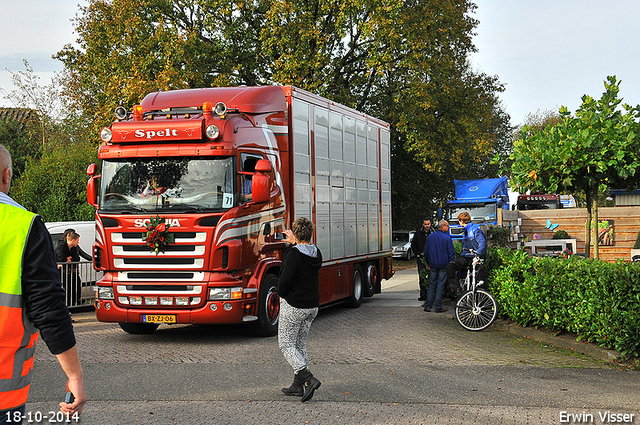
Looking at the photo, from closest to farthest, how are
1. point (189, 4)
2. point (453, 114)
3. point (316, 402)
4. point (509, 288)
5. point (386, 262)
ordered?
point (316, 402) < point (509, 288) < point (386, 262) < point (189, 4) < point (453, 114)

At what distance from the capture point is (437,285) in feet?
42.8

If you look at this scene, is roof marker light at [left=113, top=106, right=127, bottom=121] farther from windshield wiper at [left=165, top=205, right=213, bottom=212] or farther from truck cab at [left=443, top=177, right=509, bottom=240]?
truck cab at [left=443, top=177, right=509, bottom=240]

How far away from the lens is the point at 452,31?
2839 centimetres

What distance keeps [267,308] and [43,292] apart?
752cm

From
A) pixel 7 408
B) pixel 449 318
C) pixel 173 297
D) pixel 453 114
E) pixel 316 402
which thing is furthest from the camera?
pixel 453 114

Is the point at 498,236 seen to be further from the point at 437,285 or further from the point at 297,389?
the point at 297,389

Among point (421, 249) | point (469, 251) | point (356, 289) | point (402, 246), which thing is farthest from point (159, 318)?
point (402, 246)

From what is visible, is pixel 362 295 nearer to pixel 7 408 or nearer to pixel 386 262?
pixel 386 262

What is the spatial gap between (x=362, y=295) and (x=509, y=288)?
14.7 ft

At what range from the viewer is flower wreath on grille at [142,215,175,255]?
31.0 ft

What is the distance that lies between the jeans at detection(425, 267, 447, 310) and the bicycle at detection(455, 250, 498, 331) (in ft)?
5.51

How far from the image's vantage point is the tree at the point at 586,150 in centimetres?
995

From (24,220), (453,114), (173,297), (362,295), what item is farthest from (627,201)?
(24,220)

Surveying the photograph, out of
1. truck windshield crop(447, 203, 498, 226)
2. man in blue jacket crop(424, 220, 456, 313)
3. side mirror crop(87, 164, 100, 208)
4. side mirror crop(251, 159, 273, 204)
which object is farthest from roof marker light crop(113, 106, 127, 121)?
truck windshield crop(447, 203, 498, 226)
